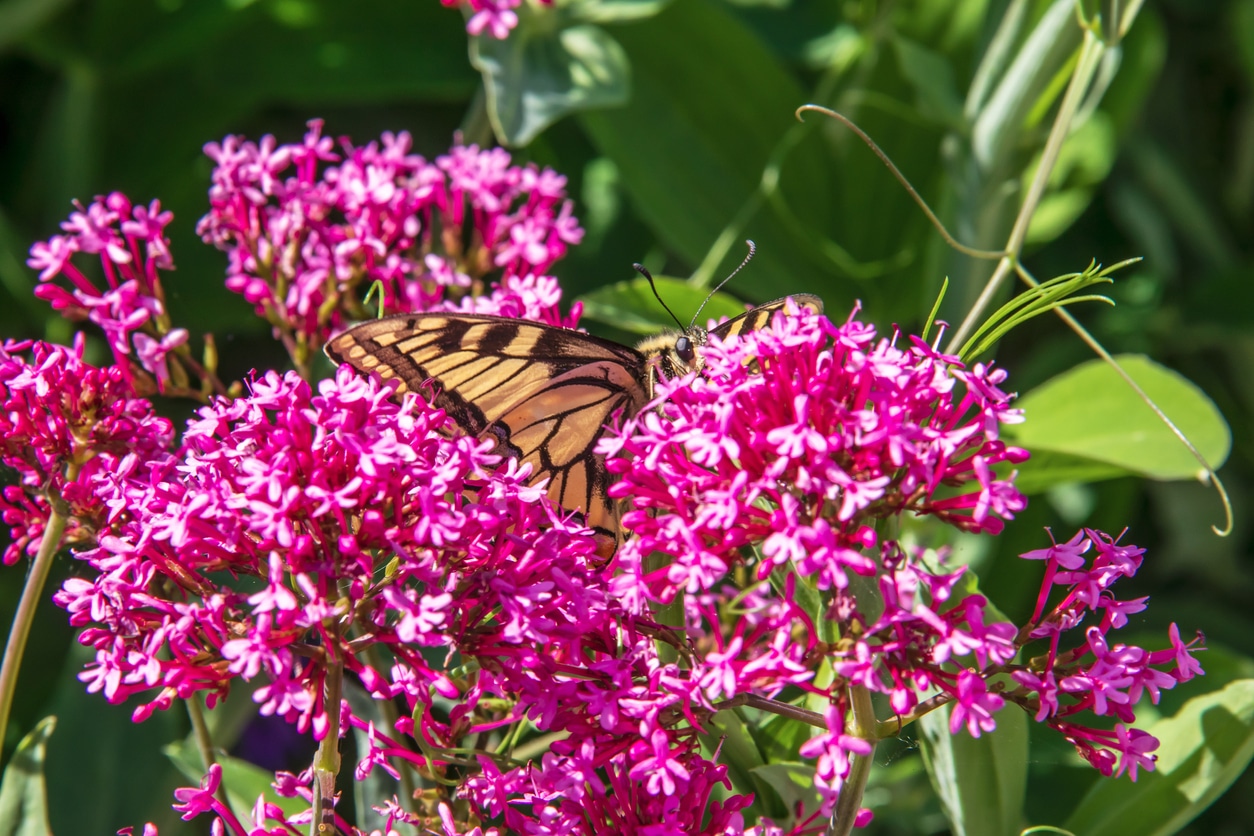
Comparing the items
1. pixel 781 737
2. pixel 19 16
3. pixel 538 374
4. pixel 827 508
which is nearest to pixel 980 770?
pixel 781 737

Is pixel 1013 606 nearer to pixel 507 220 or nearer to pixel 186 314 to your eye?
pixel 507 220

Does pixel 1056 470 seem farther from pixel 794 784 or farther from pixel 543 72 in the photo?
pixel 543 72

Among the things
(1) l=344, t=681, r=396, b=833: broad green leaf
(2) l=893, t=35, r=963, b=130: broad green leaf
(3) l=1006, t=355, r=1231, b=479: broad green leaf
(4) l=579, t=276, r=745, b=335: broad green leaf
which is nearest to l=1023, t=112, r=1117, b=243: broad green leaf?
(2) l=893, t=35, r=963, b=130: broad green leaf

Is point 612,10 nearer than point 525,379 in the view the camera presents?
No

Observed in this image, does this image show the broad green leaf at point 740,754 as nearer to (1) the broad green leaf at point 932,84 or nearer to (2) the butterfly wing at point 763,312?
(2) the butterfly wing at point 763,312

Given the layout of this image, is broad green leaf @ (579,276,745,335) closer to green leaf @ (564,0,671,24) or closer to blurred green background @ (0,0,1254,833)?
blurred green background @ (0,0,1254,833)

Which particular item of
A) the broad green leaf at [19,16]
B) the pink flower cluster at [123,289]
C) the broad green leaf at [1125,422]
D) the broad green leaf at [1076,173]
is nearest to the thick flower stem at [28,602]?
the pink flower cluster at [123,289]
